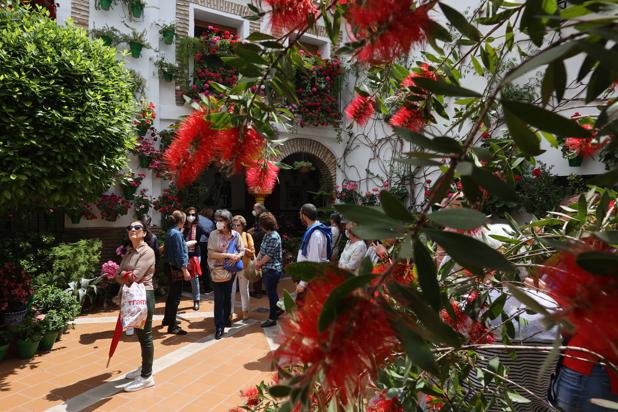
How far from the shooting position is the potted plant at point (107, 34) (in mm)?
6680

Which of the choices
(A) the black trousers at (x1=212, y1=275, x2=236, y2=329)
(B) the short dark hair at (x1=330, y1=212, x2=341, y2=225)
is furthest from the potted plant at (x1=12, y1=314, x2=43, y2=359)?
(B) the short dark hair at (x1=330, y1=212, x2=341, y2=225)

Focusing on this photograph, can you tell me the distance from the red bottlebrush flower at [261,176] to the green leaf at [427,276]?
87 centimetres

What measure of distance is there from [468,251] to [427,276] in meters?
0.09

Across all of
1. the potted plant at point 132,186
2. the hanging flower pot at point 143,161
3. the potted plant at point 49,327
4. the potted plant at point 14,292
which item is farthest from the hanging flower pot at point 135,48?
the potted plant at point 49,327

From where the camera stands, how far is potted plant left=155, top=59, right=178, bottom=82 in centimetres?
726

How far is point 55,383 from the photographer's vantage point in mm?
3840

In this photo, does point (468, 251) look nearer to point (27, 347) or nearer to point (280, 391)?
point (280, 391)

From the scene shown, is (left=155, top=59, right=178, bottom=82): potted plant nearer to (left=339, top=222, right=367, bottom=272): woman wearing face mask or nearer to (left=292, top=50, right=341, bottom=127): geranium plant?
(left=292, top=50, right=341, bottom=127): geranium plant

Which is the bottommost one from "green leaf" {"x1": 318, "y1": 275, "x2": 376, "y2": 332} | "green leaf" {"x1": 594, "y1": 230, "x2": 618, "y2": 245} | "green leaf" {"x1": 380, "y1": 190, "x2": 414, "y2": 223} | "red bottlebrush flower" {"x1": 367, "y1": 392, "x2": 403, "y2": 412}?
"red bottlebrush flower" {"x1": 367, "y1": 392, "x2": 403, "y2": 412}

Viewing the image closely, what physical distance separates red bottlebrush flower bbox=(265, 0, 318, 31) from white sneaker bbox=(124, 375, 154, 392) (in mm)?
3636

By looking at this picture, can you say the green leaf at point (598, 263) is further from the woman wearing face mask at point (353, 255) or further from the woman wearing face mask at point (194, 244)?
the woman wearing face mask at point (194, 244)

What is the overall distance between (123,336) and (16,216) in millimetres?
2513

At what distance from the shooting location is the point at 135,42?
696 centimetres

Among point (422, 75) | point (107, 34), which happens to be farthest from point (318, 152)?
point (422, 75)
